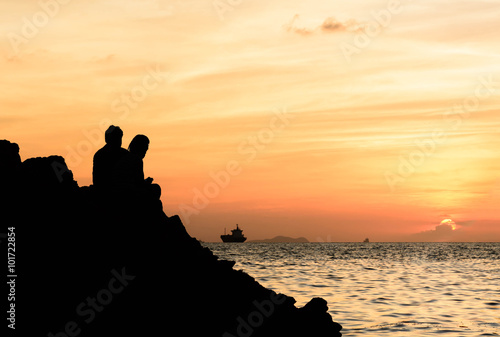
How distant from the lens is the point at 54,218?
13062 millimetres

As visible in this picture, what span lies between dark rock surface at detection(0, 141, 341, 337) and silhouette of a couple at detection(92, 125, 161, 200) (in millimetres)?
250

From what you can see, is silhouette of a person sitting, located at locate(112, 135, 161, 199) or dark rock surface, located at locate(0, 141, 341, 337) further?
silhouette of a person sitting, located at locate(112, 135, 161, 199)

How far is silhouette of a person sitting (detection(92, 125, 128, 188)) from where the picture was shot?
44.8 feet

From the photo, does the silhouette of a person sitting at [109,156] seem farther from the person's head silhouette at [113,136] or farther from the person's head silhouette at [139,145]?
Result: the person's head silhouette at [139,145]

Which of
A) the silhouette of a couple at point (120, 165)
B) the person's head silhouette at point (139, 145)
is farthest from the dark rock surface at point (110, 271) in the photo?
the person's head silhouette at point (139, 145)

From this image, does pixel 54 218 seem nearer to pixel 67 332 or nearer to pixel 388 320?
pixel 67 332

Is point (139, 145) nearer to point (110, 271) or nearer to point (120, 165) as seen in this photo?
point (120, 165)

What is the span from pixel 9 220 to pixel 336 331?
25.8ft

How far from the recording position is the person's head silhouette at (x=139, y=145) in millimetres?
13617
